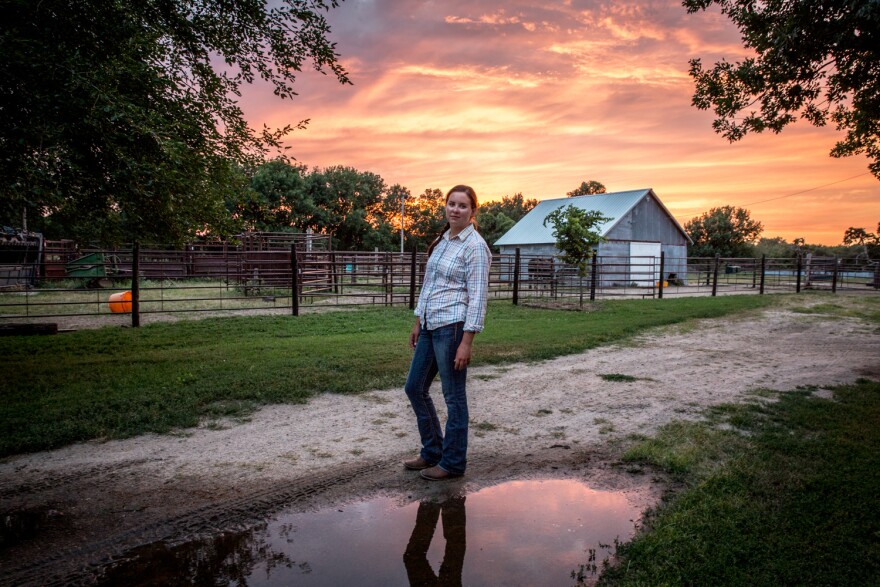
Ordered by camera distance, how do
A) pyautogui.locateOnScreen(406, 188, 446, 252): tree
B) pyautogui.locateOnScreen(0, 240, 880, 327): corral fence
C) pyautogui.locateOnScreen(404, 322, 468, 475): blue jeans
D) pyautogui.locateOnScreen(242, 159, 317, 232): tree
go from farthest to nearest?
1. pyautogui.locateOnScreen(406, 188, 446, 252): tree
2. pyautogui.locateOnScreen(242, 159, 317, 232): tree
3. pyautogui.locateOnScreen(0, 240, 880, 327): corral fence
4. pyautogui.locateOnScreen(404, 322, 468, 475): blue jeans

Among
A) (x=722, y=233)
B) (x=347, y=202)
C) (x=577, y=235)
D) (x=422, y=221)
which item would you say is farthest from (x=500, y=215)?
(x=577, y=235)

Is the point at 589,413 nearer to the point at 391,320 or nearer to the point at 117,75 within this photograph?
the point at 117,75

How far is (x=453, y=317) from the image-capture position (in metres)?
3.30

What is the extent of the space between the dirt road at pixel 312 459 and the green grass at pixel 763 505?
0.39 m

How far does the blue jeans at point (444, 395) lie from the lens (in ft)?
10.9

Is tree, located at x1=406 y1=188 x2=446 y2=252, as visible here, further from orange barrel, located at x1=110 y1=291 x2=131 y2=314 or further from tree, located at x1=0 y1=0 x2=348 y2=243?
tree, located at x1=0 y1=0 x2=348 y2=243

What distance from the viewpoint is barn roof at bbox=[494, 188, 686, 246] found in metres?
29.4

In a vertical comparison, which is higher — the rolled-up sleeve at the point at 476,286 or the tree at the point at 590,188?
the tree at the point at 590,188

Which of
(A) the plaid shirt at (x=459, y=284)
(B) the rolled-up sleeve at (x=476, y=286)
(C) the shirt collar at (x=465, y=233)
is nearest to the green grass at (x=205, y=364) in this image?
(A) the plaid shirt at (x=459, y=284)

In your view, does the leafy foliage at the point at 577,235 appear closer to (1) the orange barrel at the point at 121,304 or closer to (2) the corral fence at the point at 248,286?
(2) the corral fence at the point at 248,286

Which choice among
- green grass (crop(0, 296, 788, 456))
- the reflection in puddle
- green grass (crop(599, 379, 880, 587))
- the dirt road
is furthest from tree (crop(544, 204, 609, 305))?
the reflection in puddle

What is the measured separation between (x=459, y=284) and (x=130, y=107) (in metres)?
4.06

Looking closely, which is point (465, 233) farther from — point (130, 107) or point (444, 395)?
point (130, 107)

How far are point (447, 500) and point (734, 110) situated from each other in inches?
354
